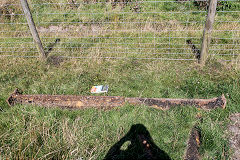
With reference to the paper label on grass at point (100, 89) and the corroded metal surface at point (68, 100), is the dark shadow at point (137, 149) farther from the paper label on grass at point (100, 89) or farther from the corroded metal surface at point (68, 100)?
the paper label on grass at point (100, 89)

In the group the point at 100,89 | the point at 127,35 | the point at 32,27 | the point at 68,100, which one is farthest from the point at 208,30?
the point at 32,27

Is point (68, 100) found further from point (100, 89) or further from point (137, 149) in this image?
point (137, 149)

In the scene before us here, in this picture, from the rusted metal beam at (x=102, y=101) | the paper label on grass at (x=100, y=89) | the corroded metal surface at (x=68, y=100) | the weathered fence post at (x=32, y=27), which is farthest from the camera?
the weathered fence post at (x=32, y=27)

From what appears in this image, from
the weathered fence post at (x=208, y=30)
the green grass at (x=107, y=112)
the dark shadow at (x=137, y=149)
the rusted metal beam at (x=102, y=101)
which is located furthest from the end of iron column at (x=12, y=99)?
the weathered fence post at (x=208, y=30)

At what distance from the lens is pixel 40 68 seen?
5.40 metres

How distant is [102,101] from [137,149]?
115 cm

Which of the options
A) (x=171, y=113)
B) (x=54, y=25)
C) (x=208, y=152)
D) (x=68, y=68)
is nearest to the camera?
(x=208, y=152)

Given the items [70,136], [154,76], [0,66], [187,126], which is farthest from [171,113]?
[0,66]

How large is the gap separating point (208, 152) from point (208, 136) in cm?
27

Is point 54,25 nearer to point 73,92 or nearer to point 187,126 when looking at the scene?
point 73,92

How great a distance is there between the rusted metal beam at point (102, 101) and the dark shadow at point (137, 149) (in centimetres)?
65

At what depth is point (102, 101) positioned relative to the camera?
411cm

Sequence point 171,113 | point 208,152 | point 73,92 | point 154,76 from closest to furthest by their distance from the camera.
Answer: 1. point 208,152
2. point 171,113
3. point 73,92
4. point 154,76

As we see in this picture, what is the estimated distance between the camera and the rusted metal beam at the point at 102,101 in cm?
397
